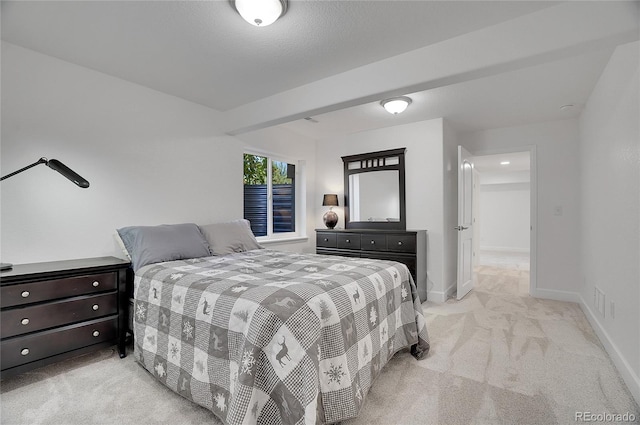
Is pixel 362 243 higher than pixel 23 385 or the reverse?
higher

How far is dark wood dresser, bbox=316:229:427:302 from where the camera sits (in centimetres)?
369

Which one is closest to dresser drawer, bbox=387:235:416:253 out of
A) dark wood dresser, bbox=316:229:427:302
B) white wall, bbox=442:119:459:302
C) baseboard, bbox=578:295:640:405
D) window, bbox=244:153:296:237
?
dark wood dresser, bbox=316:229:427:302

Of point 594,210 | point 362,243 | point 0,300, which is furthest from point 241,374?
point 594,210

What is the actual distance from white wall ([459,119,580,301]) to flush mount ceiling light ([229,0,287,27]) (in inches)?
153

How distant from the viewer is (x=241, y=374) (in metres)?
1.28

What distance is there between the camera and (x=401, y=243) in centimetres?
375

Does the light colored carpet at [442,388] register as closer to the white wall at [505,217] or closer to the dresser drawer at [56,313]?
the dresser drawer at [56,313]

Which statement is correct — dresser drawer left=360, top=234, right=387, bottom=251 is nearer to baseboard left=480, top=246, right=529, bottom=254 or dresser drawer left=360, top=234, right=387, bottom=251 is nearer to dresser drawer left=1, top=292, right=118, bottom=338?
dresser drawer left=1, top=292, right=118, bottom=338

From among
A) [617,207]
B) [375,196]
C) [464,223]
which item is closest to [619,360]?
[617,207]

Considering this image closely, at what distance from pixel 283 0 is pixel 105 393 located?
8.52 ft

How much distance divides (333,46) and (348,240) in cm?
258

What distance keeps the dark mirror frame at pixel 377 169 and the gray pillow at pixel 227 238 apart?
1.90 meters

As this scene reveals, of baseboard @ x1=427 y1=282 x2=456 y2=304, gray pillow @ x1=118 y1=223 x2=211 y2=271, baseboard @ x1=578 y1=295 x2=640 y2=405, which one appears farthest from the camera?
baseboard @ x1=427 y1=282 x2=456 y2=304

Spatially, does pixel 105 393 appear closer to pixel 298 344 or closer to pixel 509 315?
pixel 298 344
